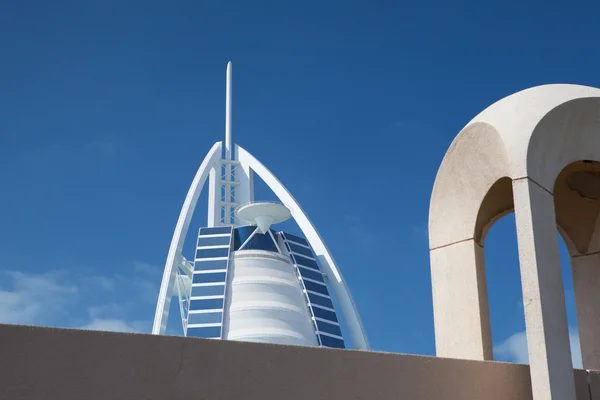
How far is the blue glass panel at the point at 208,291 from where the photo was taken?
150ft

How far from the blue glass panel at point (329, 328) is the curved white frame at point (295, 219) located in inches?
140

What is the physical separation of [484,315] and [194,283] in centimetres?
3842

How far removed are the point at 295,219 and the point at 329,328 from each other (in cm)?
1077

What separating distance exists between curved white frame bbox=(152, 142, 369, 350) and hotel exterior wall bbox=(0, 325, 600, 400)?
41348 millimetres

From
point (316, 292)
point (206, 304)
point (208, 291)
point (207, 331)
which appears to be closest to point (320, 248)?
point (316, 292)

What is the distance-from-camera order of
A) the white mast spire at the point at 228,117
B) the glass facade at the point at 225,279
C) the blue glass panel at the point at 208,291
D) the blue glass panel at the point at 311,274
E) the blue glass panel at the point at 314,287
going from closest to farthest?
the glass facade at the point at 225,279 → the blue glass panel at the point at 208,291 → the blue glass panel at the point at 314,287 → the blue glass panel at the point at 311,274 → the white mast spire at the point at 228,117

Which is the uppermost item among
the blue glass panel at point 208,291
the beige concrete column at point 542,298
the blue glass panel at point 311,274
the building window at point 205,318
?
the blue glass panel at point 311,274

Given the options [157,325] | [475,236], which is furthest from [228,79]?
[475,236]

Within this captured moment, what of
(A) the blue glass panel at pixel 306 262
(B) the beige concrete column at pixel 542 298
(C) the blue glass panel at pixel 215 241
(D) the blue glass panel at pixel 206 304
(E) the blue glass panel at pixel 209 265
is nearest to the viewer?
(B) the beige concrete column at pixel 542 298

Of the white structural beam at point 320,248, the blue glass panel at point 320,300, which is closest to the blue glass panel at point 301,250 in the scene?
the white structural beam at point 320,248

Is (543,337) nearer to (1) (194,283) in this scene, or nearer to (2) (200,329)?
(2) (200,329)

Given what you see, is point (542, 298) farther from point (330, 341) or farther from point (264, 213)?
point (264, 213)

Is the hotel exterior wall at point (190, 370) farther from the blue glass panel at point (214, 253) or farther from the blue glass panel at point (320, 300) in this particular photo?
the blue glass panel at point (214, 253)

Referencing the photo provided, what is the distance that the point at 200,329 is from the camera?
43938 millimetres
